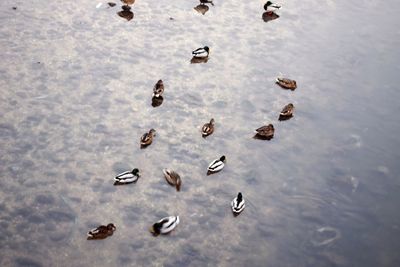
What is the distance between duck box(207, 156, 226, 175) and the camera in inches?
131

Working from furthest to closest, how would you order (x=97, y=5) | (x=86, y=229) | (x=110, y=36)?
1. (x=97, y=5)
2. (x=110, y=36)
3. (x=86, y=229)

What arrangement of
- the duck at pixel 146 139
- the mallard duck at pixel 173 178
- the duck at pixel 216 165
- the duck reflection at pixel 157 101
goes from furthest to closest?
1. the duck reflection at pixel 157 101
2. the duck at pixel 146 139
3. the duck at pixel 216 165
4. the mallard duck at pixel 173 178

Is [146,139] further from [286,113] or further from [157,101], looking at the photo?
[286,113]

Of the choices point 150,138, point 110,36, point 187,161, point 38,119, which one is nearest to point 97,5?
point 110,36

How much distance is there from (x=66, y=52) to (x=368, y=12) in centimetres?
403

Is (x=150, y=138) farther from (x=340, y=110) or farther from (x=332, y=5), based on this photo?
(x=332, y=5)

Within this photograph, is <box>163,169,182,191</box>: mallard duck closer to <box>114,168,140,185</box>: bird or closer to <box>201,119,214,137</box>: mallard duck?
<box>114,168,140,185</box>: bird

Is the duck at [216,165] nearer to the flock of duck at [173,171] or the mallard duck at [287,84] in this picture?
the flock of duck at [173,171]

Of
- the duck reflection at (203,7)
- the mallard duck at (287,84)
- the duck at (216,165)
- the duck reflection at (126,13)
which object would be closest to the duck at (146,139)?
the duck at (216,165)

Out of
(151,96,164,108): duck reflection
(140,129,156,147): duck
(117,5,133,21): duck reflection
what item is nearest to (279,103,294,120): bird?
(151,96,164,108): duck reflection

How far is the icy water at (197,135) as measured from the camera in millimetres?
2924

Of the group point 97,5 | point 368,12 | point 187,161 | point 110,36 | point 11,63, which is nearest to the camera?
point 187,161


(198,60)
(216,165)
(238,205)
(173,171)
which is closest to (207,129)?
(216,165)

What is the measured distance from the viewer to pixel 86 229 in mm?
2871
